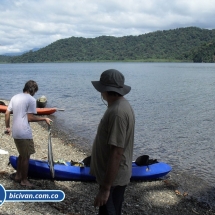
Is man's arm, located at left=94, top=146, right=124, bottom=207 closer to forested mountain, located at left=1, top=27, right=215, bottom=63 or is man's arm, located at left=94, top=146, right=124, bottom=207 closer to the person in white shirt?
the person in white shirt

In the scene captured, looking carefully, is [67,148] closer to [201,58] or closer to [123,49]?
[201,58]

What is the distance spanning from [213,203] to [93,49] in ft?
641

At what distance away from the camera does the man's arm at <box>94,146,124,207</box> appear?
3.39 meters

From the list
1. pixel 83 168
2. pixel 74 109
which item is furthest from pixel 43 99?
pixel 83 168

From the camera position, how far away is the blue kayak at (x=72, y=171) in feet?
24.4

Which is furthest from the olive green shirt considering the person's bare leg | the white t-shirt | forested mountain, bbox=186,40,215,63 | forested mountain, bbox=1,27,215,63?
forested mountain, bbox=1,27,215,63

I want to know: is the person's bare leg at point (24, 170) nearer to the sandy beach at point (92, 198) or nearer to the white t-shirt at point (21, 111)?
the sandy beach at point (92, 198)

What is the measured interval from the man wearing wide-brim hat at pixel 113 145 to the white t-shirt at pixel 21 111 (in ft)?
8.62

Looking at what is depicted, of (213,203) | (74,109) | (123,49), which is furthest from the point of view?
(123,49)

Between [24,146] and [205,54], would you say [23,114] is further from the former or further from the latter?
[205,54]

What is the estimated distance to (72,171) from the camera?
7844mm

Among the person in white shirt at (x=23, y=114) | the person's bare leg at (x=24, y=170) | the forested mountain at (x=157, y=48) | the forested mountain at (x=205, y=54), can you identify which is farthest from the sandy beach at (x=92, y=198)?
the forested mountain at (x=157, y=48)

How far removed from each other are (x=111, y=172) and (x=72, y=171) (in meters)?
4.62

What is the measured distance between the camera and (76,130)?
16531 mm
